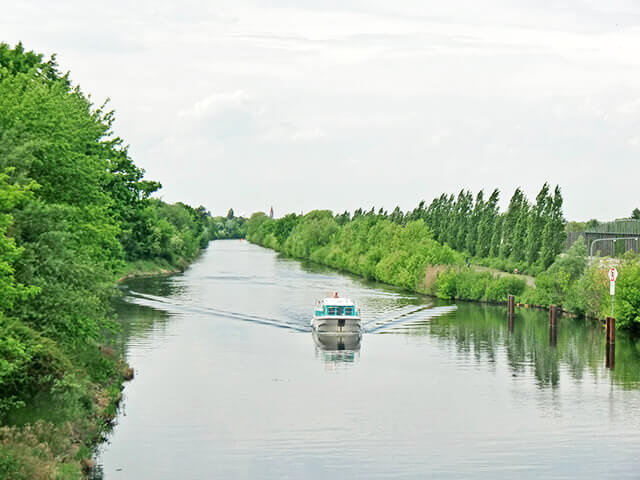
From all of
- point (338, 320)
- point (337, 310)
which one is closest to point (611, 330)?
point (338, 320)

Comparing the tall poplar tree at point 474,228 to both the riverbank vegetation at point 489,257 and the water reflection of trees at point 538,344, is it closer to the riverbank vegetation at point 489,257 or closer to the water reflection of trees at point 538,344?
the riverbank vegetation at point 489,257

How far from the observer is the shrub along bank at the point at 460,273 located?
70.3m

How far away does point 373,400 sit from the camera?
1585 inches

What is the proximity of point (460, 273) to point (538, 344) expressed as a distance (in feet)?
113

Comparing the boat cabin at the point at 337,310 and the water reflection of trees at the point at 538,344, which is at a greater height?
the boat cabin at the point at 337,310

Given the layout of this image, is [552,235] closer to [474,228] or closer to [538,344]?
[474,228]

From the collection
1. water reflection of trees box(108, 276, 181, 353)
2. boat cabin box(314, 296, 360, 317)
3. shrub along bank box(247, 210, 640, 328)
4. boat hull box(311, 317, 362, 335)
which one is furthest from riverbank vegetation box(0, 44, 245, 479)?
shrub along bank box(247, 210, 640, 328)

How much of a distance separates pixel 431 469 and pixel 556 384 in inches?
717

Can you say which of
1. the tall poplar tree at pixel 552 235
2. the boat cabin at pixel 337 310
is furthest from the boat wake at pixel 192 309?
the tall poplar tree at pixel 552 235

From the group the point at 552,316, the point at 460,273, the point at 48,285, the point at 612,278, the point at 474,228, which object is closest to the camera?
the point at 48,285

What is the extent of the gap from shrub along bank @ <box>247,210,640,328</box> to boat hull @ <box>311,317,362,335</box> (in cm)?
2307

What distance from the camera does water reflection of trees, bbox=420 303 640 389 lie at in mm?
49562

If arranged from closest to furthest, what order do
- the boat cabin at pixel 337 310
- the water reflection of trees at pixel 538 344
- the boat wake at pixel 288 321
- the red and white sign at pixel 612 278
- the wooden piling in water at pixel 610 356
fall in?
1. the water reflection of trees at pixel 538 344
2. the wooden piling in water at pixel 610 356
3. the red and white sign at pixel 612 278
4. the boat cabin at pixel 337 310
5. the boat wake at pixel 288 321

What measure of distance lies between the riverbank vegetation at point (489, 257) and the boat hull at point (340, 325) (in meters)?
23.1
